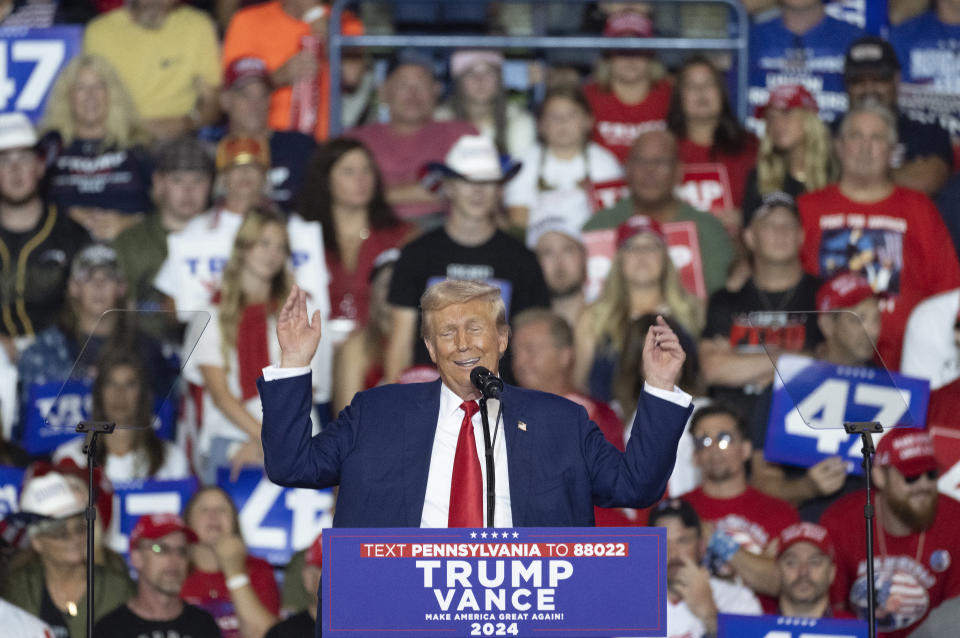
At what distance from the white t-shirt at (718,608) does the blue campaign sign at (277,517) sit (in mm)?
1504

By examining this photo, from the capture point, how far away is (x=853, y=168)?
7.74m

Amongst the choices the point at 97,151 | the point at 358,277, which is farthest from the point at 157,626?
the point at 97,151

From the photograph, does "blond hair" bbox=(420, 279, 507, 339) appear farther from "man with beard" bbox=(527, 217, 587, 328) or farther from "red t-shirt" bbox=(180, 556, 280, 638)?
"man with beard" bbox=(527, 217, 587, 328)

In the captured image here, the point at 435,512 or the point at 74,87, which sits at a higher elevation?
the point at 74,87

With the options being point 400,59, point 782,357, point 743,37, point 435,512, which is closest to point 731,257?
point 743,37

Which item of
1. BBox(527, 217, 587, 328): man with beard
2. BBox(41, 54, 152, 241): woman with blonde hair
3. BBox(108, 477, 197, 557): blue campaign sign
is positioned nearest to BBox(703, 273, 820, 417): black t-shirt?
BBox(527, 217, 587, 328): man with beard

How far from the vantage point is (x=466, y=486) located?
394 cm

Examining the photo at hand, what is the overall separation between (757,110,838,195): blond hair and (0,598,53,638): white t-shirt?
3.68m

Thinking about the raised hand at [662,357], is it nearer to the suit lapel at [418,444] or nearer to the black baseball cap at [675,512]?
the suit lapel at [418,444]

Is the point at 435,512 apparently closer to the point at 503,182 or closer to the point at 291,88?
the point at 503,182

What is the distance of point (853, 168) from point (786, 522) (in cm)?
181

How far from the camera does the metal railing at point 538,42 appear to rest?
8.24 m

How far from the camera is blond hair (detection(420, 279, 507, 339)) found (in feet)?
13.2

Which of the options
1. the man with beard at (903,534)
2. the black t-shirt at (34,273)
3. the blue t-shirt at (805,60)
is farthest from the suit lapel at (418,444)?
the blue t-shirt at (805,60)
